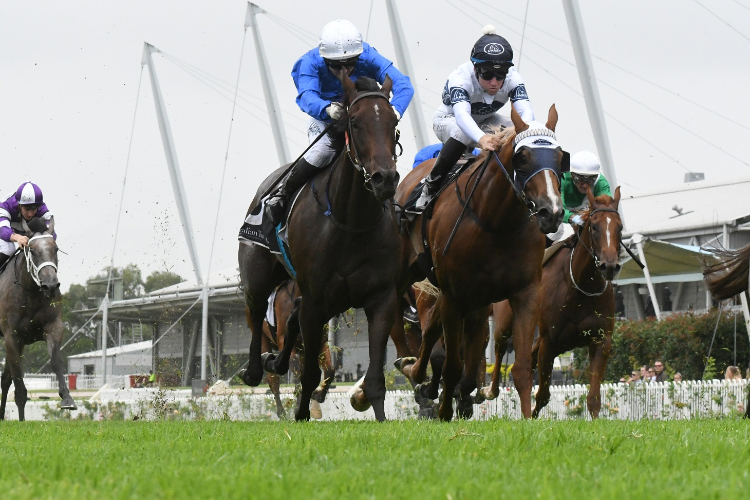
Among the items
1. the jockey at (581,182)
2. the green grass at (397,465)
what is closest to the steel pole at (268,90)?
the jockey at (581,182)

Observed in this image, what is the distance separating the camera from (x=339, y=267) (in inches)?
328

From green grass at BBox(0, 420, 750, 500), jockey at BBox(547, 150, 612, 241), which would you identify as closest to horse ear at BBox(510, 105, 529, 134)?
green grass at BBox(0, 420, 750, 500)

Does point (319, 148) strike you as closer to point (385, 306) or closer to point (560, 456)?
point (385, 306)

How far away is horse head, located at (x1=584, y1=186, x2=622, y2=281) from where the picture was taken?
416 inches

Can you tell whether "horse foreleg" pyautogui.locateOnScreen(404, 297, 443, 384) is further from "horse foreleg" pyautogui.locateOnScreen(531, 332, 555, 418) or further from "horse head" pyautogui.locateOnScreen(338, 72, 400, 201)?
"horse head" pyautogui.locateOnScreen(338, 72, 400, 201)

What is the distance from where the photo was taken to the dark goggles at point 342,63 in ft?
29.7

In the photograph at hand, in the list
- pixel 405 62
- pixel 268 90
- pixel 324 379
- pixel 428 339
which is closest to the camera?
pixel 428 339

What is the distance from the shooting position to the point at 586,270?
11250mm

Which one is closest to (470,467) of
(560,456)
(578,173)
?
(560,456)

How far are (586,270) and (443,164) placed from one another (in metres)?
2.55

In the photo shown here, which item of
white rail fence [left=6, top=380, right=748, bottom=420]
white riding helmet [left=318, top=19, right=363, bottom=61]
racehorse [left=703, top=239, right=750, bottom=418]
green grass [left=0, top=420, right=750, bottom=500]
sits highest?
white riding helmet [left=318, top=19, right=363, bottom=61]

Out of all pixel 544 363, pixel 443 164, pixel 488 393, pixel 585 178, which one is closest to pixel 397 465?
pixel 443 164

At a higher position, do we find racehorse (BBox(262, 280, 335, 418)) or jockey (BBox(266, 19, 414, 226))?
jockey (BBox(266, 19, 414, 226))

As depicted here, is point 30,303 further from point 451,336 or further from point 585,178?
point 451,336
